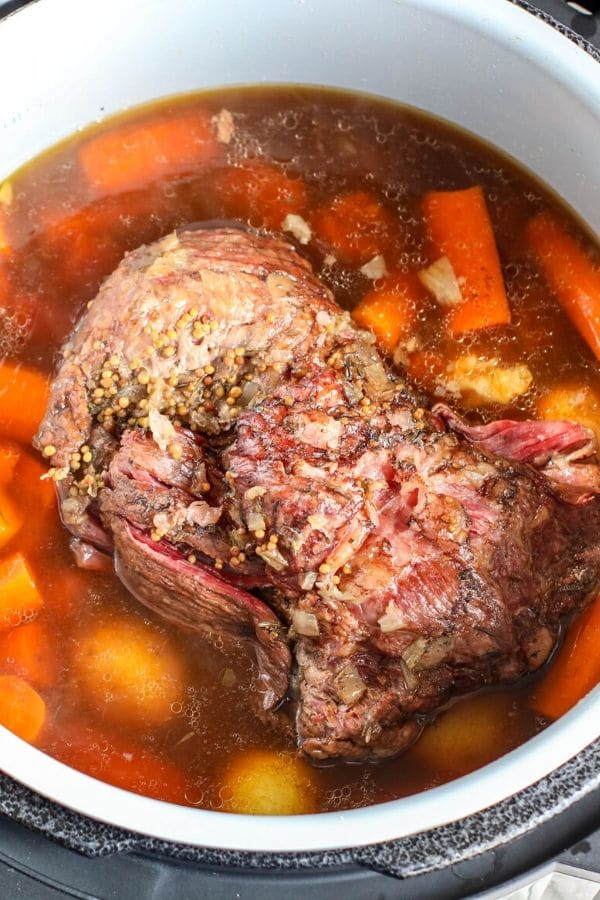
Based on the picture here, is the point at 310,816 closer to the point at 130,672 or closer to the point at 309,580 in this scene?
the point at 309,580

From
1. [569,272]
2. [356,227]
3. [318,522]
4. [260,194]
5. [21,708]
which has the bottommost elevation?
[21,708]

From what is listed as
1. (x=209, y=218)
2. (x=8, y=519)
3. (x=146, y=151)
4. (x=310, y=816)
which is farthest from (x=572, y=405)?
(x=8, y=519)

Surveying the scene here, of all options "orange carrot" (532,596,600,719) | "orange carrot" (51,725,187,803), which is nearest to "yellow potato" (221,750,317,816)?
"orange carrot" (51,725,187,803)

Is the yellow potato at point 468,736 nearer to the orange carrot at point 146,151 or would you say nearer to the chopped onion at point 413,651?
the chopped onion at point 413,651

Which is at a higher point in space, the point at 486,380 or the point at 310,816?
the point at 486,380

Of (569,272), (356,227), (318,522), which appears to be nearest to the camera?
(318,522)

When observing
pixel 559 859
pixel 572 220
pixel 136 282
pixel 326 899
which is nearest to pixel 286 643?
pixel 326 899

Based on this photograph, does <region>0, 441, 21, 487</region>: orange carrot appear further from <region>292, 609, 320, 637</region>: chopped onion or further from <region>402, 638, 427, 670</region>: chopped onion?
<region>402, 638, 427, 670</region>: chopped onion

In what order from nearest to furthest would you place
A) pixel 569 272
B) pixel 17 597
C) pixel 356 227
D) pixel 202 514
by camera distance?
pixel 202 514 → pixel 17 597 → pixel 569 272 → pixel 356 227
